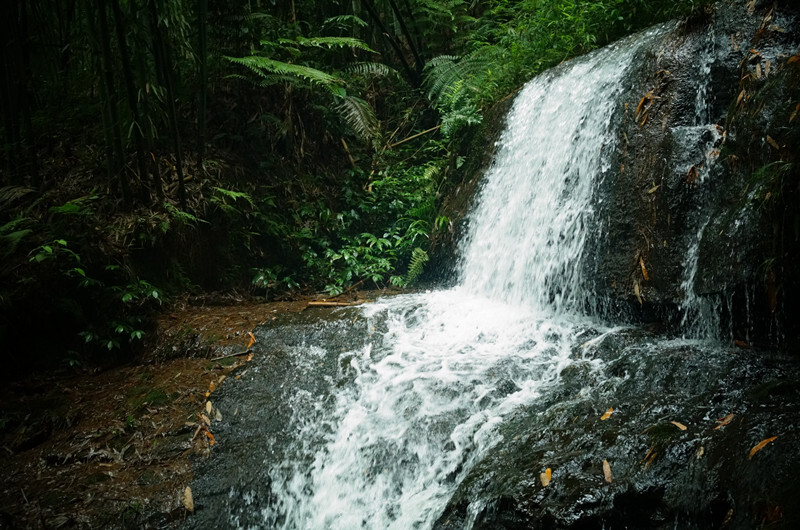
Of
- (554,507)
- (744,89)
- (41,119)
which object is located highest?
(41,119)

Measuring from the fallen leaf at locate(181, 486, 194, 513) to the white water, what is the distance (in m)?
0.29

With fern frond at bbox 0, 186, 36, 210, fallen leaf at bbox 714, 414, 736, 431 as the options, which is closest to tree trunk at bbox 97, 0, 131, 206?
fern frond at bbox 0, 186, 36, 210

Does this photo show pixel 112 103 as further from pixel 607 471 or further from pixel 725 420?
pixel 725 420

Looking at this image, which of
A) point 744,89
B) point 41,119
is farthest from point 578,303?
point 41,119

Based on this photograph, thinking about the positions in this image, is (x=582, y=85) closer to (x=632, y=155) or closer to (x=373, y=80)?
(x=632, y=155)

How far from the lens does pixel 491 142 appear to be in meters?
6.75

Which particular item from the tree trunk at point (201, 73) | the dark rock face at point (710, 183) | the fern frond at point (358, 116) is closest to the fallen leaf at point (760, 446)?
the dark rock face at point (710, 183)

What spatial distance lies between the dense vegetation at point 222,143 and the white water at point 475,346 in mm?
1151

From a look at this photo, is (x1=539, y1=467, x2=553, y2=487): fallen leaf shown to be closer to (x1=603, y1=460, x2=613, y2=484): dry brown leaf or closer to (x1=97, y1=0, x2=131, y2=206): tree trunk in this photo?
(x1=603, y1=460, x2=613, y2=484): dry brown leaf

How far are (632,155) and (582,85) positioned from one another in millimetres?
1563

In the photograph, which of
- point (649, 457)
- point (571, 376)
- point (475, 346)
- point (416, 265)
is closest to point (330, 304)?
point (416, 265)

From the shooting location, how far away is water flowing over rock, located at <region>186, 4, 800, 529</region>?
2309 mm

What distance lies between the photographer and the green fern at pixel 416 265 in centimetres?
671

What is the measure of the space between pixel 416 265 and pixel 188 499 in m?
4.22
